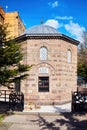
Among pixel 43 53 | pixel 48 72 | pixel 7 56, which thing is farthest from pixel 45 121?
pixel 43 53

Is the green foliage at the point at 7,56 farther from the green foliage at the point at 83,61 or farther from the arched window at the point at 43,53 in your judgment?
the green foliage at the point at 83,61

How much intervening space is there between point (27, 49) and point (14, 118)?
8.67 metres

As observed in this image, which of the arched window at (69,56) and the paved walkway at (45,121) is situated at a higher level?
the arched window at (69,56)

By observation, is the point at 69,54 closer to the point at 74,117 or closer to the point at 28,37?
the point at 28,37

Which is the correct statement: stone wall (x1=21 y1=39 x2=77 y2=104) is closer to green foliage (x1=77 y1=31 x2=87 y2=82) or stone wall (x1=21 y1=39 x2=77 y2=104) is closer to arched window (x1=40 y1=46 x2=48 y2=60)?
arched window (x1=40 y1=46 x2=48 y2=60)

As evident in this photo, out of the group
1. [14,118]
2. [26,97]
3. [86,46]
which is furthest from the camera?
[86,46]

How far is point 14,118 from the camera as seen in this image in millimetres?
14078

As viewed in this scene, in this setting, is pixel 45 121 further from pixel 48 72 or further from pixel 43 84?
pixel 48 72

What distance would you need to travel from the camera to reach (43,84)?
837 inches

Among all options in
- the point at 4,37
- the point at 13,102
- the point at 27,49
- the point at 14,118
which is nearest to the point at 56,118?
the point at 14,118

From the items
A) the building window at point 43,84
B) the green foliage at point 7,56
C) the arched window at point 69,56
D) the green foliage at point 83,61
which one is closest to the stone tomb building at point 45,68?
the building window at point 43,84

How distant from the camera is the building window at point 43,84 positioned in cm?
2120

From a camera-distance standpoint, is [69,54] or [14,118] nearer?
[14,118]

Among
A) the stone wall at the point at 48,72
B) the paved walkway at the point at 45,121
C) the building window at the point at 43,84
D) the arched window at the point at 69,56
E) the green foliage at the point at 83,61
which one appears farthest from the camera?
the green foliage at the point at 83,61
